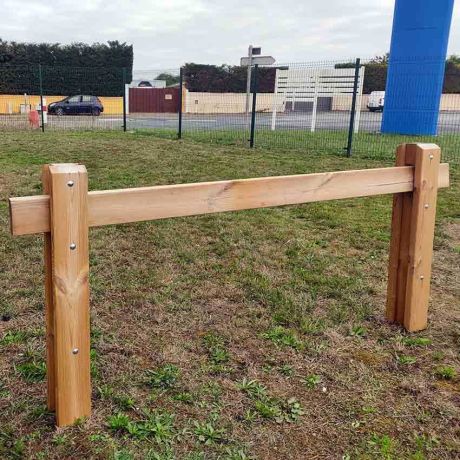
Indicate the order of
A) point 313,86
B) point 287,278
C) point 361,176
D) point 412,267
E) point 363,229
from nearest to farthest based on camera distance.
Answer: point 361,176 < point 412,267 < point 287,278 < point 363,229 < point 313,86

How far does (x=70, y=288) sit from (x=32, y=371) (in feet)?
2.54

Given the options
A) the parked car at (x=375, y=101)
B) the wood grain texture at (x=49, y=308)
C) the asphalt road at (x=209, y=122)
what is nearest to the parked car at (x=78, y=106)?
the asphalt road at (x=209, y=122)

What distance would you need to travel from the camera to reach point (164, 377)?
2.52 m

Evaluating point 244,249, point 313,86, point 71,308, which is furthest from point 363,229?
point 313,86

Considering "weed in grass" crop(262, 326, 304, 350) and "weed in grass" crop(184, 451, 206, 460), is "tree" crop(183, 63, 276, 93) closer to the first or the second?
"weed in grass" crop(262, 326, 304, 350)

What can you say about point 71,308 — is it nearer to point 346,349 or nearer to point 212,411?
point 212,411

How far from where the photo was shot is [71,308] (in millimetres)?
2016

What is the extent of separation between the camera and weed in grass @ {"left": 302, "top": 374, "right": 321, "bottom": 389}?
252 centimetres

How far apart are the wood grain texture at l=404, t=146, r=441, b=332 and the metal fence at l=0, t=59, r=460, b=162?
7.46 m

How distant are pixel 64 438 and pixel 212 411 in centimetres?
61

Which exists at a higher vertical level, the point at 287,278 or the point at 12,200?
the point at 12,200

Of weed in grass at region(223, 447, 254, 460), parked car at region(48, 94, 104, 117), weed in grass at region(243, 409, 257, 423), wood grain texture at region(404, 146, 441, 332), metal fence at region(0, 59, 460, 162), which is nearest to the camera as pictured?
weed in grass at region(223, 447, 254, 460)

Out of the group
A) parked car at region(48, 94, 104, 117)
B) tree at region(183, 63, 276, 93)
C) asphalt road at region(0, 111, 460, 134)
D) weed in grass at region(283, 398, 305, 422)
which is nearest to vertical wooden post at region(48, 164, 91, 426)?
weed in grass at region(283, 398, 305, 422)

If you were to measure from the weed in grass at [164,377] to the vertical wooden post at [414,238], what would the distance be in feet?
4.52
